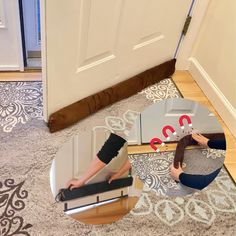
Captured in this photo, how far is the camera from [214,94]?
1.58 meters

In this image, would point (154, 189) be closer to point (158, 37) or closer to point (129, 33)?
point (129, 33)

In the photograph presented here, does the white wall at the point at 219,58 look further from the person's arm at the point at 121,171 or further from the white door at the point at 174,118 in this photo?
the person's arm at the point at 121,171

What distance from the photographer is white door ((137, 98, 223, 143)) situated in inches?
52.3

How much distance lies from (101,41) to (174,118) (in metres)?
0.47

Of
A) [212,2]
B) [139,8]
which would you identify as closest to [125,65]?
[139,8]

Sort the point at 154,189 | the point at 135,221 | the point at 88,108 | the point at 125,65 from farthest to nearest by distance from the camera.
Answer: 1. the point at 125,65
2. the point at 88,108
3. the point at 154,189
4. the point at 135,221

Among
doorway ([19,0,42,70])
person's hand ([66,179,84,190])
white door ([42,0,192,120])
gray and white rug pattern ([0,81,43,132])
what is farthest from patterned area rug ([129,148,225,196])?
doorway ([19,0,42,70])

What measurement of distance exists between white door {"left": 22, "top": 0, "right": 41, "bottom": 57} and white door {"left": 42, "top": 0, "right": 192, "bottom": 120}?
434 mm

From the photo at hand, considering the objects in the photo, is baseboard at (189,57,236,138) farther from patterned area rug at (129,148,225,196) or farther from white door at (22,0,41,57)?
white door at (22,0,41,57)

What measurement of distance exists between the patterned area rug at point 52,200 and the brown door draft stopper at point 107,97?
0.04 metres

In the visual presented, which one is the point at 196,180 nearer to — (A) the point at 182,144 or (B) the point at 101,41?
(A) the point at 182,144

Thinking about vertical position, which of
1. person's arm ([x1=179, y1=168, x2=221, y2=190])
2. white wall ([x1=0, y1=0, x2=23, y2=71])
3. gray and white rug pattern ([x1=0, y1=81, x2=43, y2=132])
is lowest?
gray and white rug pattern ([x1=0, y1=81, x2=43, y2=132])

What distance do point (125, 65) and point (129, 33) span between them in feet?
0.57

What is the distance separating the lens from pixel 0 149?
1.21 m
